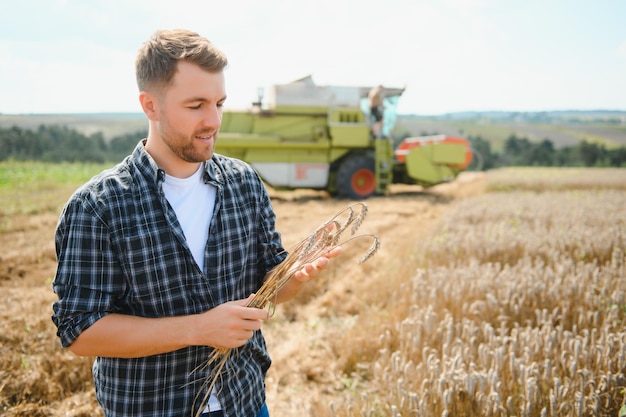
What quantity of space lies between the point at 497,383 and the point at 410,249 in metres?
3.69

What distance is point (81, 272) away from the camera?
132cm

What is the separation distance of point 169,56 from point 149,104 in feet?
0.59

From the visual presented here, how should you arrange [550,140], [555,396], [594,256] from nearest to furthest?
[555,396], [594,256], [550,140]

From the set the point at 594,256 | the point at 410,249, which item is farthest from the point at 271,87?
the point at 594,256

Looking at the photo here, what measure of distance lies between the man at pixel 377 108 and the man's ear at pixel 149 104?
10.9m

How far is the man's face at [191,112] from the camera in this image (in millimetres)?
1427

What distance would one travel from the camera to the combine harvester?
11.8 metres

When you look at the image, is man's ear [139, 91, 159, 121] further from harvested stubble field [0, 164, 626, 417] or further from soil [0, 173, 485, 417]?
soil [0, 173, 485, 417]

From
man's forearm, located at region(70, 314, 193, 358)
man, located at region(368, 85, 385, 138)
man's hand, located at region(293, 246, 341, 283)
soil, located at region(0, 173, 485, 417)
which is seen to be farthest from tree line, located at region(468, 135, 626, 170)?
man's forearm, located at region(70, 314, 193, 358)

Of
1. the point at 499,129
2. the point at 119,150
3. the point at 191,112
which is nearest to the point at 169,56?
the point at 191,112

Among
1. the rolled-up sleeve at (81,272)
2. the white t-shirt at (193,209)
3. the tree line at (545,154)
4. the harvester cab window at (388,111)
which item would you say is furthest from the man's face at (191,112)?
the tree line at (545,154)

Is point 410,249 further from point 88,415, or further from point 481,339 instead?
point 88,415

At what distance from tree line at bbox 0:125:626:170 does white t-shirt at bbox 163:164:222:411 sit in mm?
8465

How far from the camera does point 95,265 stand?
52.5 inches
